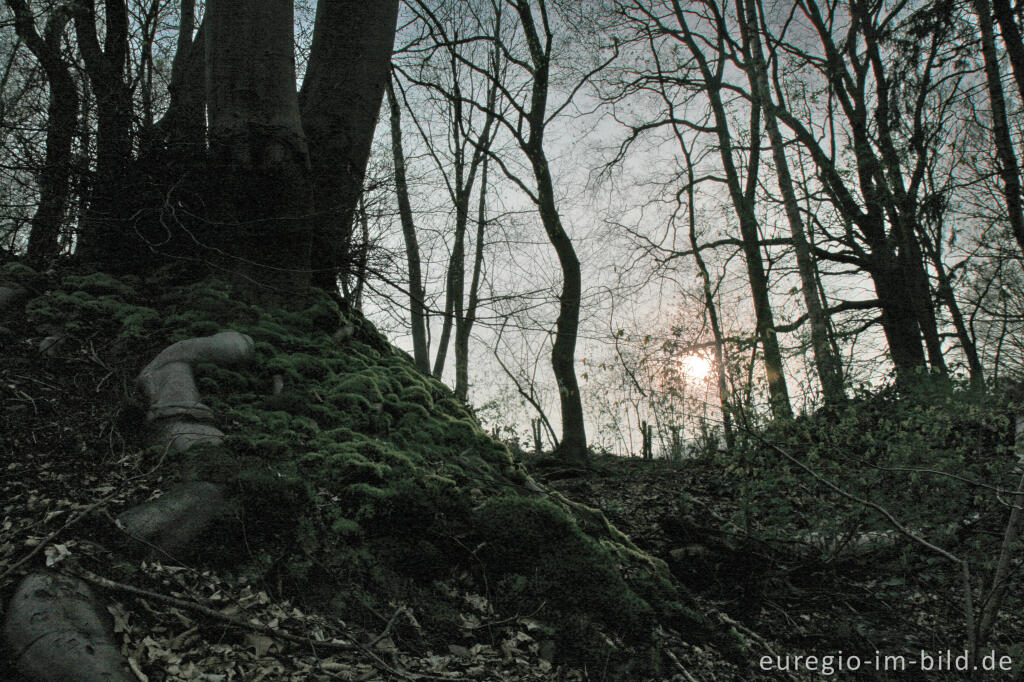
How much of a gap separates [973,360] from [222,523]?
14934 millimetres

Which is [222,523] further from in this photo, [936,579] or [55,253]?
[936,579]

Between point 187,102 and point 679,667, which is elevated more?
point 187,102

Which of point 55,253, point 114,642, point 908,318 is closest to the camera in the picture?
point 114,642

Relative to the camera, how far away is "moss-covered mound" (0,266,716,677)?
3.12 m

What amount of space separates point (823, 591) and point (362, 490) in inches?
132

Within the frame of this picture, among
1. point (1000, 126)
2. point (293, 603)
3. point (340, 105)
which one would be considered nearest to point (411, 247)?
point (340, 105)

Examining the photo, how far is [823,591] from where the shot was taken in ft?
14.8

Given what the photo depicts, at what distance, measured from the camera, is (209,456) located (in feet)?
10.8

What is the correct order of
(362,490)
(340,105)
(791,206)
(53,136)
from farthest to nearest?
(791,206) < (340,105) < (53,136) < (362,490)

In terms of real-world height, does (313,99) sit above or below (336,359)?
above

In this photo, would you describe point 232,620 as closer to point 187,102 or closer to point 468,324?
point 187,102

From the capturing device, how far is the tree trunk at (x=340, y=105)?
18.4 feet

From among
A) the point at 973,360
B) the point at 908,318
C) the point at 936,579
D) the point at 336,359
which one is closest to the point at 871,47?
the point at 908,318

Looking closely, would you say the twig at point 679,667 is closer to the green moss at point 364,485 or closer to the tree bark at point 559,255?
the green moss at point 364,485
